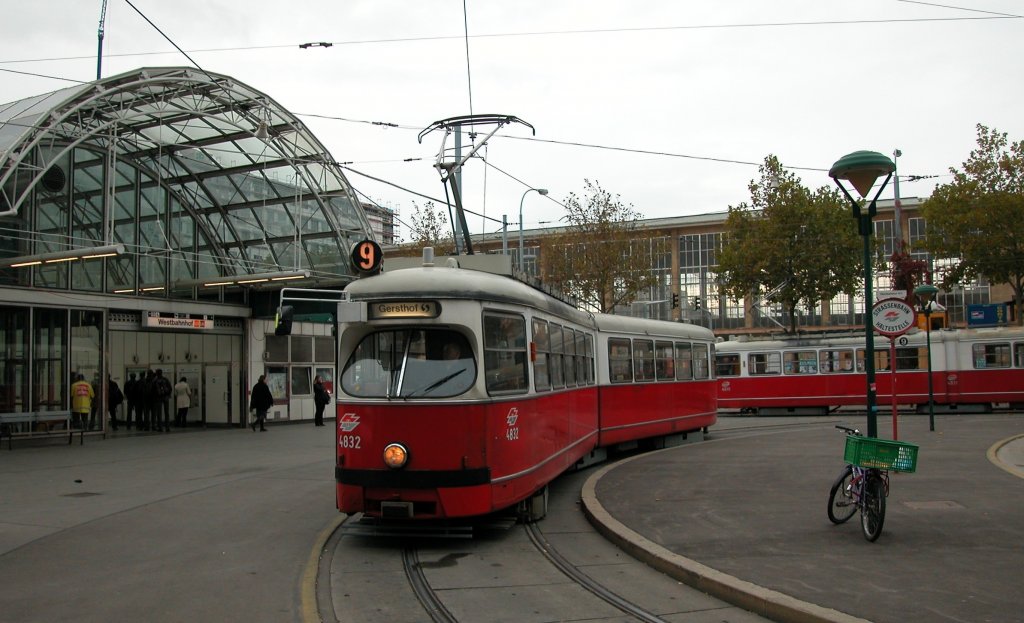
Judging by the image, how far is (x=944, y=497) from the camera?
36.7ft

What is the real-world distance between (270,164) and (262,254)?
344 cm

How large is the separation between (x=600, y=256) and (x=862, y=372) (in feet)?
37.8

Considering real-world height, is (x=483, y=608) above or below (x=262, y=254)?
below

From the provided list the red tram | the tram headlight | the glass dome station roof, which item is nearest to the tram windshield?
the tram headlight

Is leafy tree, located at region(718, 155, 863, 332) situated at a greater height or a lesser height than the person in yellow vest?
greater

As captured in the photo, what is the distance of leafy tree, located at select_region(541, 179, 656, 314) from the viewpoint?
38.8 meters

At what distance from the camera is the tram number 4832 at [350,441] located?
30.2 ft

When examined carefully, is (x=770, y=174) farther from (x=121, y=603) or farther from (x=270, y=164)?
(x=121, y=603)

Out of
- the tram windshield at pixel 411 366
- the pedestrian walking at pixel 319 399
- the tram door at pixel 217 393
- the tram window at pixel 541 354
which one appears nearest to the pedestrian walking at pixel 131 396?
the tram door at pixel 217 393

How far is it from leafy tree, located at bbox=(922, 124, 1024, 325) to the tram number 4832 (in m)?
35.1

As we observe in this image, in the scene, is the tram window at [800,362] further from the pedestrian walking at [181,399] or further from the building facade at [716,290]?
the building facade at [716,290]

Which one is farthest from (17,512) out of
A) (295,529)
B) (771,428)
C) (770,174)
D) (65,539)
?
(770,174)

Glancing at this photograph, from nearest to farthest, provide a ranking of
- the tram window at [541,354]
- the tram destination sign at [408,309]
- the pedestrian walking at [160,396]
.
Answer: the tram destination sign at [408,309] → the tram window at [541,354] → the pedestrian walking at [160,396]

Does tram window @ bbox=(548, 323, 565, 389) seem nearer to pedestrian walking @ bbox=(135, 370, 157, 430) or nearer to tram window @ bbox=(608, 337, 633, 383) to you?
tram window @ bbox=(608, 337, 633, 383)
